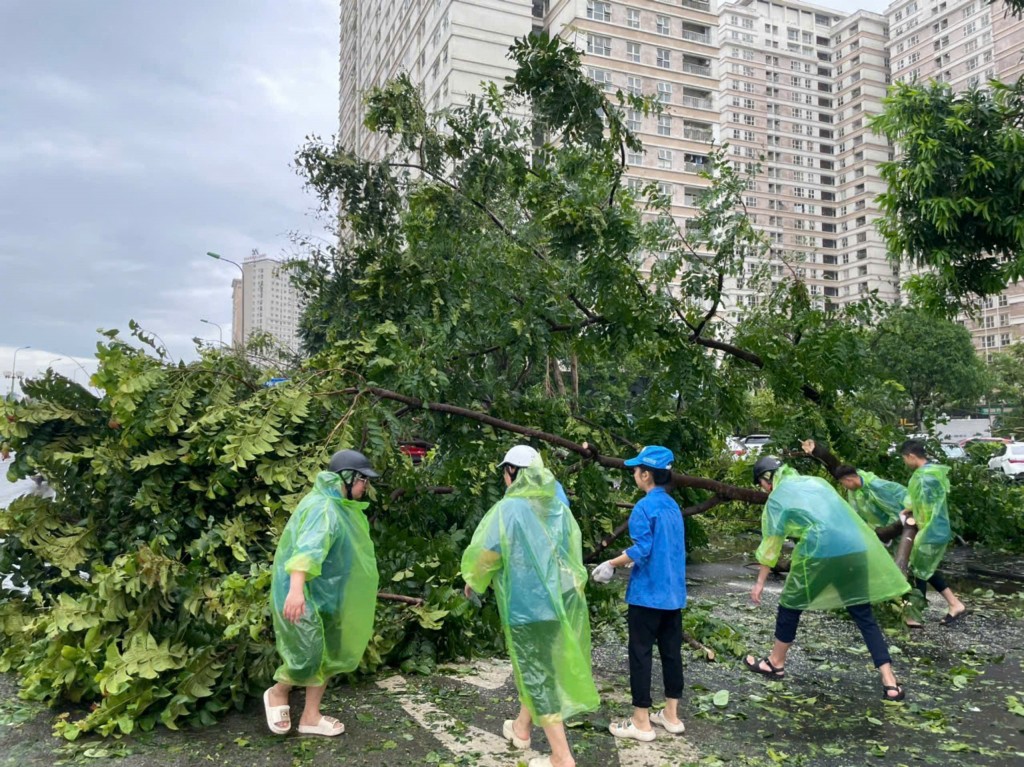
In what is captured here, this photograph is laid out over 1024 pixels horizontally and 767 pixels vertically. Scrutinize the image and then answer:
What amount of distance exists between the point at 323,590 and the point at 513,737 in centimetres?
120

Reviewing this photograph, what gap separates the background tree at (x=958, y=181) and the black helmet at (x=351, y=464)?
20.8 ft

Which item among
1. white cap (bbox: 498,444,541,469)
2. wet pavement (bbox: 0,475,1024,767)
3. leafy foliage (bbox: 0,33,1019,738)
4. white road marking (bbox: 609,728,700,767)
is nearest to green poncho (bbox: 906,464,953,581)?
wet pavement (bbox: 0,475,1024,767)

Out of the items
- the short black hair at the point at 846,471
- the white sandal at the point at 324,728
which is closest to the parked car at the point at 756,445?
the short black hair at the point at 846,471

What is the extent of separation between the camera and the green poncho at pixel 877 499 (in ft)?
21.0

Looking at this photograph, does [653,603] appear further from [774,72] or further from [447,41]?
[774,72]

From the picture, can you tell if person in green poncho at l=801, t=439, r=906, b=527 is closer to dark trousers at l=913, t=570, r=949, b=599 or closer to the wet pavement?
dark trousers at l=913, t=570, r=949, b=599

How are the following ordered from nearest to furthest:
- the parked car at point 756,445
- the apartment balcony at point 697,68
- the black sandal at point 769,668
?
the black sandal at point 769,668
the parked car at point 756,445
the apartment balcony at point 697,68

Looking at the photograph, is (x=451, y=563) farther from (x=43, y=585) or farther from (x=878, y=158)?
(x=878, y=158)

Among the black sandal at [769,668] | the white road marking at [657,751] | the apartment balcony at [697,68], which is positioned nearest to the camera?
the white road marking at [657,751]

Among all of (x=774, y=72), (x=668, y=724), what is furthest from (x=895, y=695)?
(x=774, y=72)

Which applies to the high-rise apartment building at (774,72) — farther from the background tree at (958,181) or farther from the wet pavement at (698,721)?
the wet pavement at (698,721)

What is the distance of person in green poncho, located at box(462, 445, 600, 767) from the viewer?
3453 millimetres

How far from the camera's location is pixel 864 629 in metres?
4.65

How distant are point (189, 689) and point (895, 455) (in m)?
7.22
